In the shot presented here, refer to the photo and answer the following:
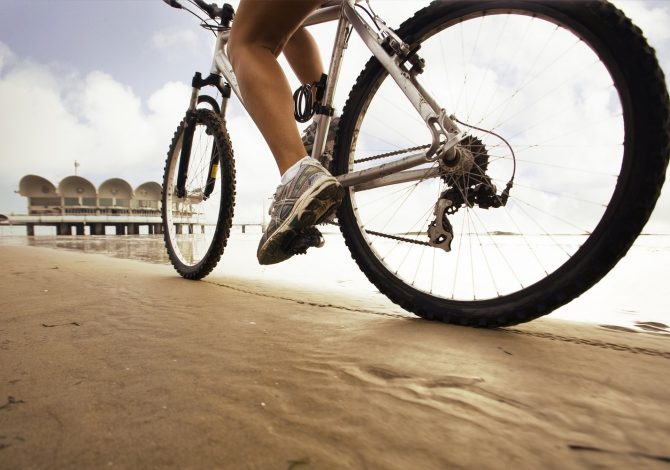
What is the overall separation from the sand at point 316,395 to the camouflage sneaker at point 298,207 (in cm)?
32

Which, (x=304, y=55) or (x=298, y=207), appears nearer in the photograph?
(x=298, y=207)

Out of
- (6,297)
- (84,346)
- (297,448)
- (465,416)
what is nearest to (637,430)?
(465,416)

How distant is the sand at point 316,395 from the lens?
0.44m

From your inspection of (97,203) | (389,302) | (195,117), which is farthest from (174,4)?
(97,203)

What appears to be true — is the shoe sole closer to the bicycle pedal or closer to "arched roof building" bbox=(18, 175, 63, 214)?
the bicycle pedal

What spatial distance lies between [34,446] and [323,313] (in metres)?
0.90

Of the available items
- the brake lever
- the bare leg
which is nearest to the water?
the bare leg

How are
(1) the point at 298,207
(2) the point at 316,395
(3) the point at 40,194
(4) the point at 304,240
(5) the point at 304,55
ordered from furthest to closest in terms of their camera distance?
(3) the point at 40,194 → (5) the point at 304,55 → (4) the point at 304,240 → (1) the point at 298,207 → (2) the point at 316,395

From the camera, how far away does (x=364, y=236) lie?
1.56 metres

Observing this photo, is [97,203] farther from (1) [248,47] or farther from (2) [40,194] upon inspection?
(1) [248,47]

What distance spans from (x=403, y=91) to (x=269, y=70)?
553mm

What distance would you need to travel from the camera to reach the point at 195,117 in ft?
8.13

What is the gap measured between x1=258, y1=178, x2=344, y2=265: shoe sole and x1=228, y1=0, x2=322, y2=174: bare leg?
9.4 inches

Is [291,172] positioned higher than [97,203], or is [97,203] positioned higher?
[97,203]
